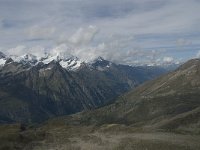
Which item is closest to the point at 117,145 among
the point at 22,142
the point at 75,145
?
the point at 75,145

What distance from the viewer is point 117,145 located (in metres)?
110

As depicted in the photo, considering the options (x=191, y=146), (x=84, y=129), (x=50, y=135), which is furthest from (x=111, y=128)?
(x=191, y=146)

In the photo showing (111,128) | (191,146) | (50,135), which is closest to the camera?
(191,146)

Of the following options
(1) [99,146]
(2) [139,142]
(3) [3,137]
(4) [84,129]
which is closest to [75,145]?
(1) [99,146]

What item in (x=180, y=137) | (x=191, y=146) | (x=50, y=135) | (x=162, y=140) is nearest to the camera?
(x=191, y=146)

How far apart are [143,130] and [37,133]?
37.5m

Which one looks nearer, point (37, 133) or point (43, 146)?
point (43, 146)

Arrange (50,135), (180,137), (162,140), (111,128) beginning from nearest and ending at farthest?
(162,140)
(180,137)
(50,135)
(111,128)

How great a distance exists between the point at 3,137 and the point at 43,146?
17256 millimetres

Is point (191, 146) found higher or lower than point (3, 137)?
lower

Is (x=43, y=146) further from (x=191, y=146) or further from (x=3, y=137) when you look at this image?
(x=191, y=146)

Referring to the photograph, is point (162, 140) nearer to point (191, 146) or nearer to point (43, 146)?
point (191, 146)

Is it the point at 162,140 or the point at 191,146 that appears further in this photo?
the point at 162,140

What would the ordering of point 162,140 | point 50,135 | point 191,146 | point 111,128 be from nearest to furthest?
point 191,146 < point 162,140 < point 50,135 < point 111,128
